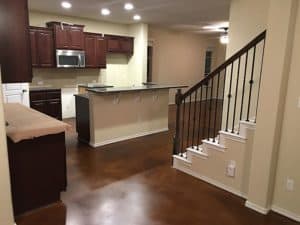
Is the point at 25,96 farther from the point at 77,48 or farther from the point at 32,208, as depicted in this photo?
the point at 32,208

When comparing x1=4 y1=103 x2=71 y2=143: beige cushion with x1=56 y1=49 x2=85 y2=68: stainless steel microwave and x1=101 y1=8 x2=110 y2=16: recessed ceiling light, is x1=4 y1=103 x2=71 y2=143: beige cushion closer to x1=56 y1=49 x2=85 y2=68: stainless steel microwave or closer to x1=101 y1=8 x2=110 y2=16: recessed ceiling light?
x1=56 y1=49 x2=85 y2=68: stainless steel microwave

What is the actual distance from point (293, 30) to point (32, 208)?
3.22 m

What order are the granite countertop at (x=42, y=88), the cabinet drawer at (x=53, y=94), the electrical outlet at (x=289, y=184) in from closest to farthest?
the electrical outlet at (x=289, y=184), the granite countertop at (x=42, y=88), the cabinet drawer at (x=53, y=94)

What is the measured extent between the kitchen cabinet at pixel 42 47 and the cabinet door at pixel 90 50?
91cm

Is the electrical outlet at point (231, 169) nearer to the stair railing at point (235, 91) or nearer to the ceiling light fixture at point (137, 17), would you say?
the stair railing at point (235, 91)

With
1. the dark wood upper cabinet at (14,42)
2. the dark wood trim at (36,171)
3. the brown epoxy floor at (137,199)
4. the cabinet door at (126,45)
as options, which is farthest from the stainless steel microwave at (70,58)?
the dark wood upper cabinet at (14,42)

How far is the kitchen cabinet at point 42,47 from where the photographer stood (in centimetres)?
576

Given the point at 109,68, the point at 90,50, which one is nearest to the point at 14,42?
the point at 90,50

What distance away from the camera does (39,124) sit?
2.61 m

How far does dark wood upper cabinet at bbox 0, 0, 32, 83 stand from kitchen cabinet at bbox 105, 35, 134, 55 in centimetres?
507

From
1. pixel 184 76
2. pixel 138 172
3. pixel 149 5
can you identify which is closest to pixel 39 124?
pixel 138 172

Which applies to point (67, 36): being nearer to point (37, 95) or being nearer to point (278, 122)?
point (37, 95)

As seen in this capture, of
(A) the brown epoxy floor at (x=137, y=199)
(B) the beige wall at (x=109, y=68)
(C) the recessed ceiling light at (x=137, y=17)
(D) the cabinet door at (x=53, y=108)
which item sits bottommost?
(A) the brown epoxy floor at (x=137, y=199)

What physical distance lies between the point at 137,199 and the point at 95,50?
4.98 metres
